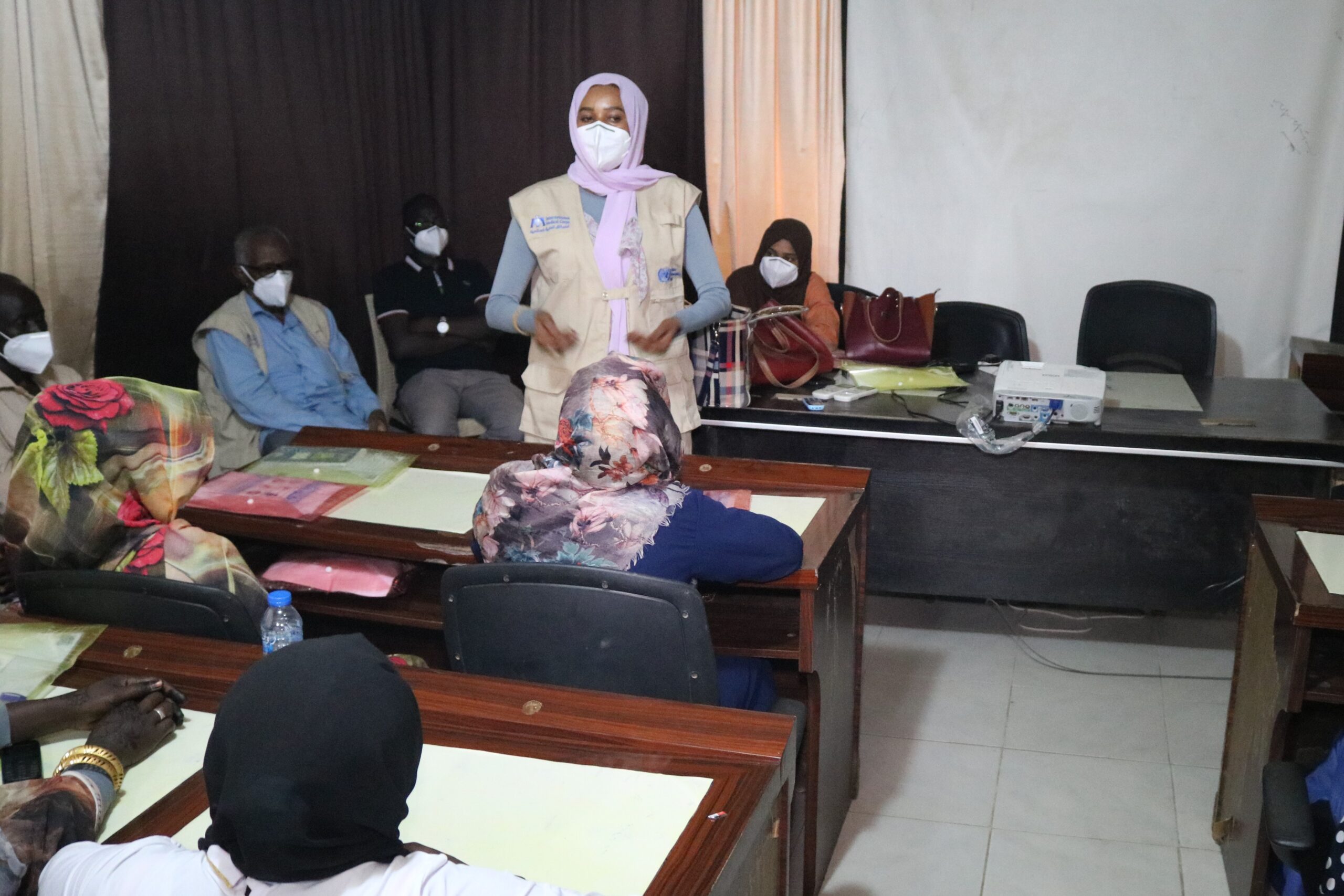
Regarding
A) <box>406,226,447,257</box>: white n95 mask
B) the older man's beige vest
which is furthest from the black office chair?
<box>406,226,447,257</box>: white n95 mask

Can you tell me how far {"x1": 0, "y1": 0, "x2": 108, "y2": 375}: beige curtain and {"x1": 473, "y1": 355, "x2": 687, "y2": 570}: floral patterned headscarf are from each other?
213 cm

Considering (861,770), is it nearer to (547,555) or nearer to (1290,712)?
(1290,712)

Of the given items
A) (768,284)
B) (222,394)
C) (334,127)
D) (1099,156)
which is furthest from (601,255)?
(1099,156)

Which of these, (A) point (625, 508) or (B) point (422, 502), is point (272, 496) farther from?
(A) point (625, 508)

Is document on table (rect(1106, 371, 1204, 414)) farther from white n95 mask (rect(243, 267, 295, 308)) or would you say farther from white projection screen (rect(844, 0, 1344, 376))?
white n95 mask (rect(243, 267, 295, 308))

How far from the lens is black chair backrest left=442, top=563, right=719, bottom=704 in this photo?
1.61 metres

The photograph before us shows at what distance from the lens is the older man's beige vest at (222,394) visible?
11.4 feet

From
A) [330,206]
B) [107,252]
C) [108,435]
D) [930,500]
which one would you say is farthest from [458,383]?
[108,435]

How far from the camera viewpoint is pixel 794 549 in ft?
5.97

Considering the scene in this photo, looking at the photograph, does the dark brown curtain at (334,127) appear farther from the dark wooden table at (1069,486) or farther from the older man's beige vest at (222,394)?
the dark wooden table at (1069,486)

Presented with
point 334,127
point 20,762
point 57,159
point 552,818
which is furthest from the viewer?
point 334,127

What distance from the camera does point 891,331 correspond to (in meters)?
3.48

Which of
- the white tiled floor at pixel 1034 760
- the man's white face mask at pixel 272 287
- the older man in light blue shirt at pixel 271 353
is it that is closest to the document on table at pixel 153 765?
the white tiled floor at pixel 1034 760

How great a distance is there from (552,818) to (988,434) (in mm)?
2091
